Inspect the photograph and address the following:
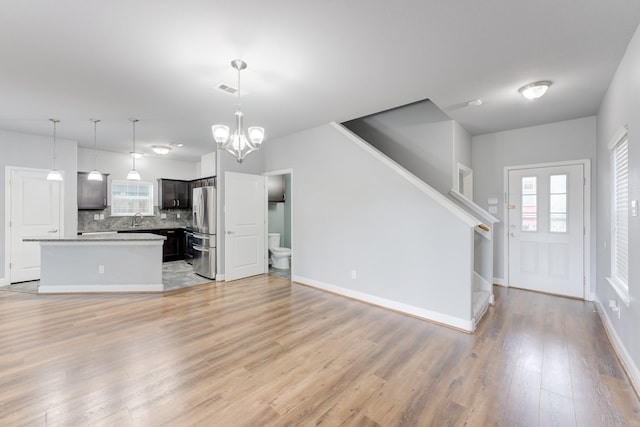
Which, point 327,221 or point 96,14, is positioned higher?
point 96,14

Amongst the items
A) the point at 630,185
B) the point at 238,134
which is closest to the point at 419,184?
the point at 630,185

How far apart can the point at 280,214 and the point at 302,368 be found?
498cm

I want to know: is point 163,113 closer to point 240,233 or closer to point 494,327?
point 240,233

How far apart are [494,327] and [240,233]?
420 cm

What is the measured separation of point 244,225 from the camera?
5.49 meters

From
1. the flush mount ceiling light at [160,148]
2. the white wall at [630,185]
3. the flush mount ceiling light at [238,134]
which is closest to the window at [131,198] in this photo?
the flush mount ceiling light at [160,148]

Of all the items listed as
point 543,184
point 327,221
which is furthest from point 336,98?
point 543,184

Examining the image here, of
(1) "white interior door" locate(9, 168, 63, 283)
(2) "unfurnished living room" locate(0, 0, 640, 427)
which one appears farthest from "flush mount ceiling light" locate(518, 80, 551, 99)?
(1) "white interior door" locate(9, 168, 63, 283)

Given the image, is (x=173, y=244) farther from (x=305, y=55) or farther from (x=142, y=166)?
(x=305, y=55)

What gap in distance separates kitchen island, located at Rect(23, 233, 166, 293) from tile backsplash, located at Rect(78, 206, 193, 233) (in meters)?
1.91

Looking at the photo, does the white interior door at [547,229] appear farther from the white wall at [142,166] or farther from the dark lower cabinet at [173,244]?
the white wall at [142,166]

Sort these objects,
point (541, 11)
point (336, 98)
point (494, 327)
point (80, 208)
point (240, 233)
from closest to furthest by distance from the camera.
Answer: point (541, 11), point (494, 327), point (336, 98), point (240, 233), point (80, 208)

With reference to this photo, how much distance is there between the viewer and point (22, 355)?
253cm

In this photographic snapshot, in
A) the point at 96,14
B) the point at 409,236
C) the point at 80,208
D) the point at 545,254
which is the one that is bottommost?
the point at 545,254
